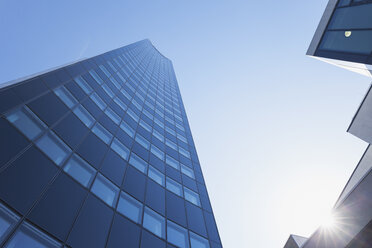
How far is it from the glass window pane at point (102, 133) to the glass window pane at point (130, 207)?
3.64 meters

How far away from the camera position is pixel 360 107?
41.7 feet

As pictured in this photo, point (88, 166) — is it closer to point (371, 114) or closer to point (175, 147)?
point (175, 147)

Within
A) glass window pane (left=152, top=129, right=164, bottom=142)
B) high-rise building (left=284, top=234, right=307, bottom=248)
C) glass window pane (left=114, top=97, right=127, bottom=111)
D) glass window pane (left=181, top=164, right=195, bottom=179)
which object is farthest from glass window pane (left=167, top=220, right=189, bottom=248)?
glass window pane (left=114, top=97, right=127, bottom=111)

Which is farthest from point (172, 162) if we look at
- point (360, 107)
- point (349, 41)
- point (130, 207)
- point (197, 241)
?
point (349, 41)

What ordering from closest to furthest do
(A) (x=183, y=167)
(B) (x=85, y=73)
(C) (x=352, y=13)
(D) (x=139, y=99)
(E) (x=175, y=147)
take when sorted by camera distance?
(C) (x=352, y=13), (B) (x=85, y=73), (A) (x=183, y=167), (E) (x=175, y=147), (D) (x=139, y=99)

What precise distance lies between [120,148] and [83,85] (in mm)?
5126

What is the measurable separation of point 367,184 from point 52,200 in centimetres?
883

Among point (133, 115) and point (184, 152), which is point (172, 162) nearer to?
point (184, 152)

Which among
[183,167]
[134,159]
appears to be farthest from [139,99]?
[134,159]

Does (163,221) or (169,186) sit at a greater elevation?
(169,186)

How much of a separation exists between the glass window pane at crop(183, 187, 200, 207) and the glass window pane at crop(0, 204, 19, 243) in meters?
10.2

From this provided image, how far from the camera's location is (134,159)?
14.0 meters

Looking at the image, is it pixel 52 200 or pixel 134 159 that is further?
pixel 134 159

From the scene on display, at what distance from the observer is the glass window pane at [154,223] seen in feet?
33.9
